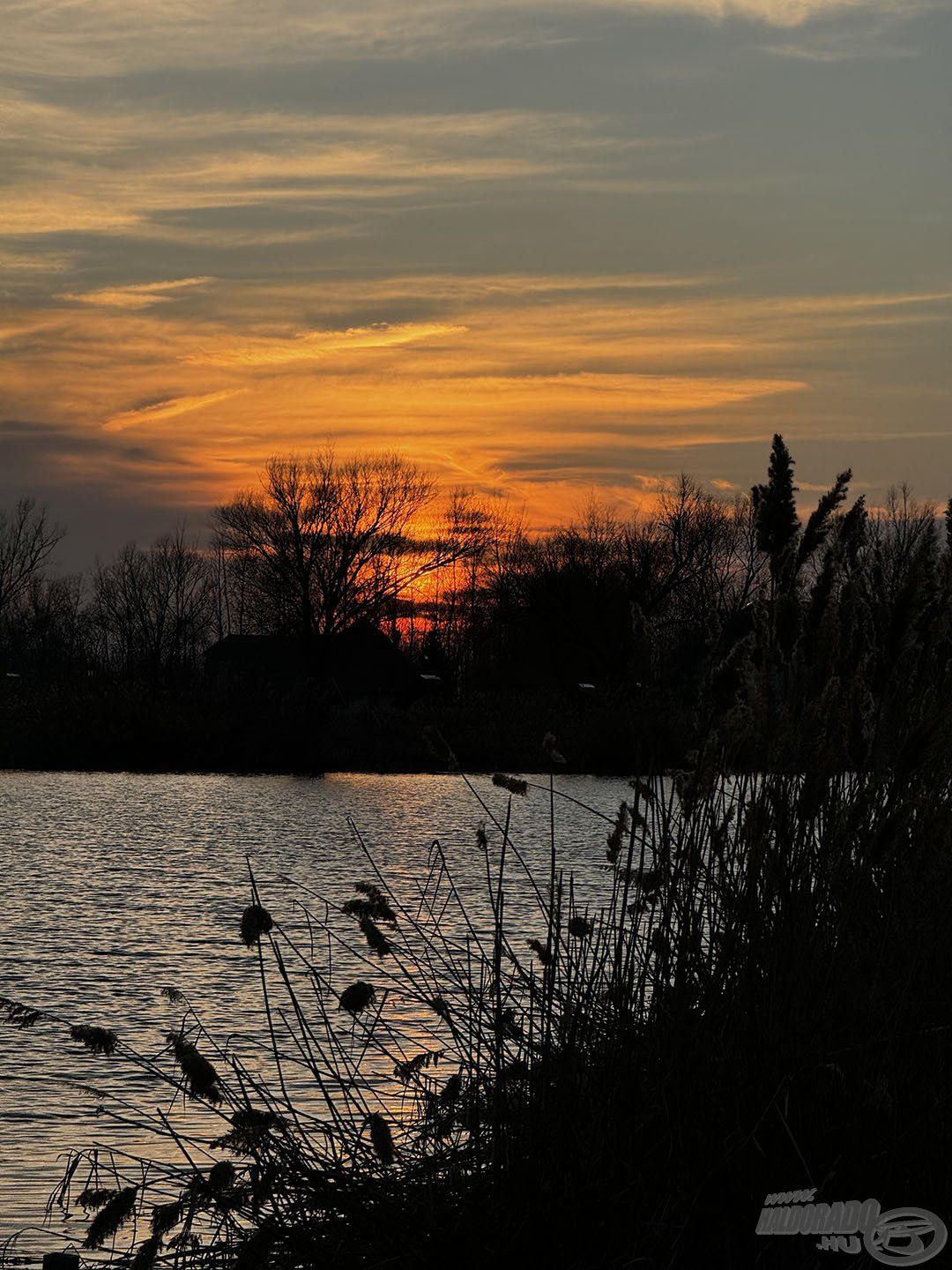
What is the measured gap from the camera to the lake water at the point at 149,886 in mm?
6301

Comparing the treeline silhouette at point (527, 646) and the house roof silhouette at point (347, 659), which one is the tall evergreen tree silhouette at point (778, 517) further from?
the house roof silhouette at point (347, 659)

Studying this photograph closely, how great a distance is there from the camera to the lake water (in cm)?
630

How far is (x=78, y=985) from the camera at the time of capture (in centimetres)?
895

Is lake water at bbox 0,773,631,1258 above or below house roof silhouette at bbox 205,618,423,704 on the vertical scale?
below

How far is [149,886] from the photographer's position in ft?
46.3

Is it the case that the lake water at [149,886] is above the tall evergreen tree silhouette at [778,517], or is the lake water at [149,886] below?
below

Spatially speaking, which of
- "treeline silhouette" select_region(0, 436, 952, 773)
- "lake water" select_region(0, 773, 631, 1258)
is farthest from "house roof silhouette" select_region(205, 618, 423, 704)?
"lake water" select_region(0, 773, 631, 1258)

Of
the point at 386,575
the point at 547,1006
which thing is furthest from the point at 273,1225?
the point at 386,575

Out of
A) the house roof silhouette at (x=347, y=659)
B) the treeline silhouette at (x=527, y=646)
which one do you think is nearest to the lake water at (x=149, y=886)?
the treeline silhouette at (x=527, y=646)

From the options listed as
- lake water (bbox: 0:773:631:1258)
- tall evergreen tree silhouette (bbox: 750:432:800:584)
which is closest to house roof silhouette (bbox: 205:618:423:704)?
lake water (bbox: 0:773:631:1258)

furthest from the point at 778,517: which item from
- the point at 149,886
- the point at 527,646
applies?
the point at 527,646

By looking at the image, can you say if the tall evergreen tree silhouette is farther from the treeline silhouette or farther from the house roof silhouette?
the house roof silhouette

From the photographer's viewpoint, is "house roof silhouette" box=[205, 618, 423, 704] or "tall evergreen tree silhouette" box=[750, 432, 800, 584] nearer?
"tall evergreen tree silhouette" box=[750, 432, 800, 584]

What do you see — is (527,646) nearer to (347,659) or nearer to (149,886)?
(347,659)
